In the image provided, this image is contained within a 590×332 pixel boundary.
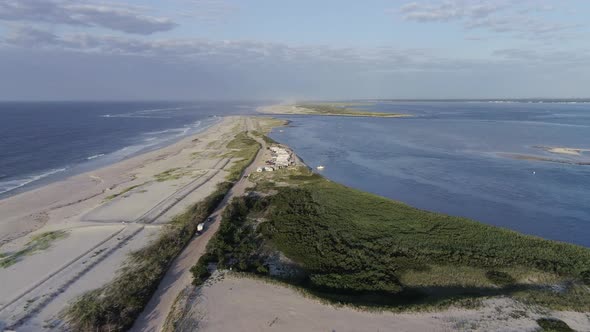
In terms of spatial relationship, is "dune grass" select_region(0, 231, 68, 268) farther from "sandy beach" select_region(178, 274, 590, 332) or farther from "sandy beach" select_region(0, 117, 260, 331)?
"sandy beach" select_region(178, 274, 590, 332)

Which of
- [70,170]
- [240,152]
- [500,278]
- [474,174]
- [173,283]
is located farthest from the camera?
[240,152]

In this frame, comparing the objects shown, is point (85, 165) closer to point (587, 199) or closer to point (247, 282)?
point (247, 282)

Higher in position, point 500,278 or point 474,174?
point 474,174

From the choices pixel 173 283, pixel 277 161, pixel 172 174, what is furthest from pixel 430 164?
pixel 173 283

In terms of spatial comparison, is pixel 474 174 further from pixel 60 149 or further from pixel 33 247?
pixel 60 149

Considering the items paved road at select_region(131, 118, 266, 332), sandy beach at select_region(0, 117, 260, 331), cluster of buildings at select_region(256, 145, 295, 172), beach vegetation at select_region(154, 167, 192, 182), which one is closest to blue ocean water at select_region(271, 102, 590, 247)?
cluster of buildings at select_region(256, 145, 295, 172)

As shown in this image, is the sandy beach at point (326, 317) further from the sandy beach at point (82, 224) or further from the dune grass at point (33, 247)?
the dune grass at point (33, 247)

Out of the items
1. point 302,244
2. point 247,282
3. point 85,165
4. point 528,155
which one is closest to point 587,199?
point 528,155
